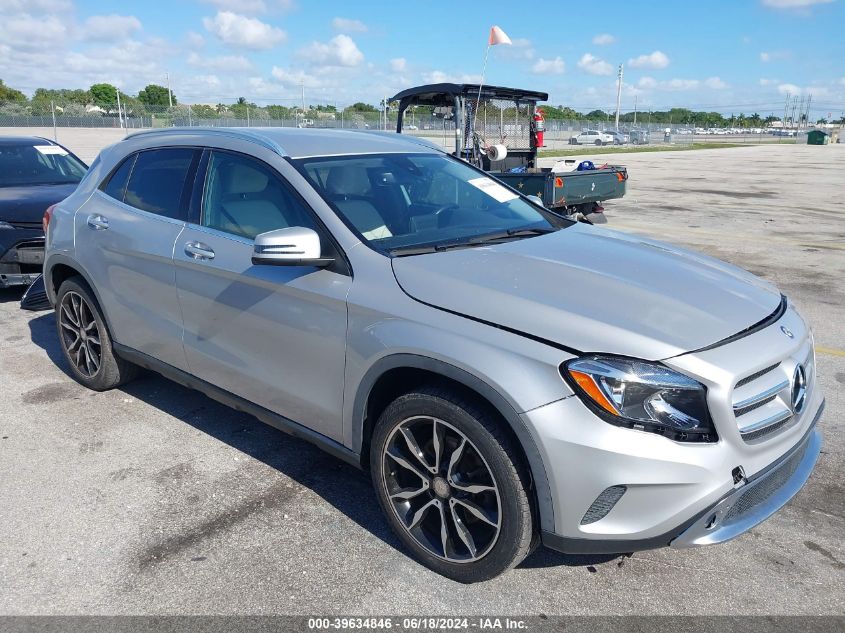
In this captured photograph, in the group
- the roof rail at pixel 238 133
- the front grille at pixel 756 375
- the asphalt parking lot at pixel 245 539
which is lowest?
the asphalt parking lot at pixel 245 539

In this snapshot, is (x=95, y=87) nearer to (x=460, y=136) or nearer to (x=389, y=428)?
(x=460, y=136)

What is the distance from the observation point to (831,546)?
9.94 ft

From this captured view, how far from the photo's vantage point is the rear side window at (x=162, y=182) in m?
3.99

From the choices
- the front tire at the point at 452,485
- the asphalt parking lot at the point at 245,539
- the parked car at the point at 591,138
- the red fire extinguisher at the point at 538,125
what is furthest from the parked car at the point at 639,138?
the front tire at the point at 452,485

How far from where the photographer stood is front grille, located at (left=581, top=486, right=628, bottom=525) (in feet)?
7.72

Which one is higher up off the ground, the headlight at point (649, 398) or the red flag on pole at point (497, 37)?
the red flag on pole at point (497, 37)

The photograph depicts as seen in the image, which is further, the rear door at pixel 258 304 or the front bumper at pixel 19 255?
the front bumper at pixel 19 255

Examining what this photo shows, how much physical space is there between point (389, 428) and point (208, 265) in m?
1.41

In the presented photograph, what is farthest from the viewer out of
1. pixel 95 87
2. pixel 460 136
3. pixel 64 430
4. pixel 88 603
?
pixel 95 87

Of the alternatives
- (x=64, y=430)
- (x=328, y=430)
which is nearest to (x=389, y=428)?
(x=328, y=430)

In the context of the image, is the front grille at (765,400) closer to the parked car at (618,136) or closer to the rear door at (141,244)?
the rear door at (141,244)

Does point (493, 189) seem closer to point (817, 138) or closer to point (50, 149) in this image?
point (50, 149)

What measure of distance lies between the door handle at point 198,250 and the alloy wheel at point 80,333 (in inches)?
53.6

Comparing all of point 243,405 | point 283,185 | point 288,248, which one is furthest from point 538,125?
point 288,248
